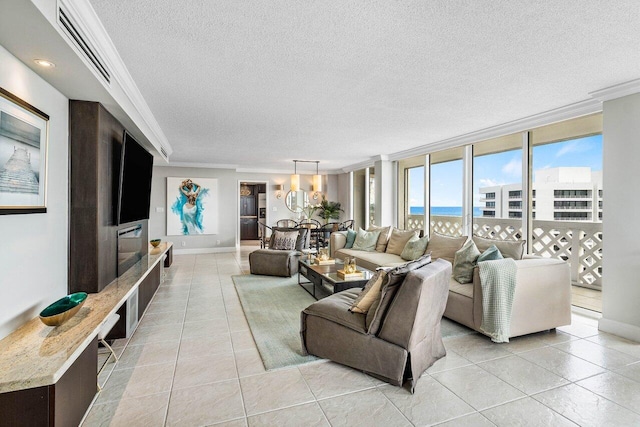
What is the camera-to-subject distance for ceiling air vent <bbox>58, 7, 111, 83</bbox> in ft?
5.46

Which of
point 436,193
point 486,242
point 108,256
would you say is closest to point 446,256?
point 486,242

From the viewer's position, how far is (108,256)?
304cm

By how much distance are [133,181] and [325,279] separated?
2513 mm

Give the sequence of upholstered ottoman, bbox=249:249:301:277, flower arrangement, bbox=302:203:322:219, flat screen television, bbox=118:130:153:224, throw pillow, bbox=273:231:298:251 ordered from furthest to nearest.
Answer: flower arrangement, bbox=302:203:322:219, throw pillow, bbox=273:231:298:251, upholstered ottoman, bbox=249:249:301:277, flat screen television, bbox=118:130:153:224

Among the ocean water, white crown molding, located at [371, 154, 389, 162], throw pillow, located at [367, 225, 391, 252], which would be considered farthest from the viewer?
white crown molding, located at [371, 154, 389, 162]

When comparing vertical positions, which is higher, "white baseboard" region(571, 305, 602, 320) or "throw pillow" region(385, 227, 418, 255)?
"throw pillow" region(385, 227, 418, 255)

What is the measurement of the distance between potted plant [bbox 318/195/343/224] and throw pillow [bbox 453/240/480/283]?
616cm

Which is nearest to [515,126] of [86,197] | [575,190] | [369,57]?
[575,190]

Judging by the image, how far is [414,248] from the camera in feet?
15.8

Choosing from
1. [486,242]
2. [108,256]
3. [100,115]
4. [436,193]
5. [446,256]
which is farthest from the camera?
[436,193]

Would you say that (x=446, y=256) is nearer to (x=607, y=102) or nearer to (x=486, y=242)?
(x=486, y=242)

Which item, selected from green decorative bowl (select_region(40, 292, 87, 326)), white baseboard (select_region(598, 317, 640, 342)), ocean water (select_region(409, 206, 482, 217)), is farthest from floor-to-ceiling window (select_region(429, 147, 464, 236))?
green decorative bowl (select_region(40, 292, 87, 326))

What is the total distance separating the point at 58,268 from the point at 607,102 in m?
5.24

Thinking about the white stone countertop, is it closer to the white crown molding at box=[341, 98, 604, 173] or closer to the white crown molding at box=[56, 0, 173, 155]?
the white crown molding at box=[56, 0, 173, 155]
